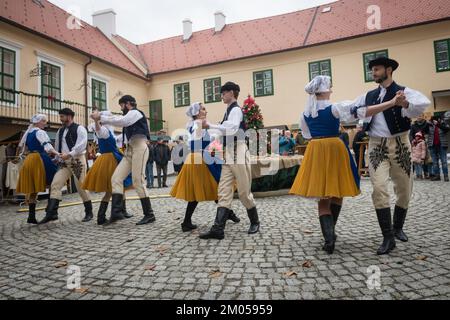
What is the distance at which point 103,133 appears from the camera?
5289 mm

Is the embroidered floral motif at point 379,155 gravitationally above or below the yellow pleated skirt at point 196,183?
above

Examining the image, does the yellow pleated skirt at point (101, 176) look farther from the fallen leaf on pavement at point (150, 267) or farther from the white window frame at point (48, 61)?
the white window frame at point (48, 61)

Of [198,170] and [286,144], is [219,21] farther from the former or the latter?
[198,170]

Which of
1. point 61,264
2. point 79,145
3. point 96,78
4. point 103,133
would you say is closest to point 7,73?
point 96,78

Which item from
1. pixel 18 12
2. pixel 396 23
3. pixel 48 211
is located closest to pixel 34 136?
pixel 48 211

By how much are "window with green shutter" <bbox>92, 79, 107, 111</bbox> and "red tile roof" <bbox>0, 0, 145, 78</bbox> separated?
146 cm

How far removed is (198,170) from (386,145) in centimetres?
234

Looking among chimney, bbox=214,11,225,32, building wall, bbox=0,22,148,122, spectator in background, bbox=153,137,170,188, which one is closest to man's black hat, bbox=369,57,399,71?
spectator in background, bbox=153,137,170,188

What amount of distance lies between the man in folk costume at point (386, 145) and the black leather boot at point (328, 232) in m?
0.48

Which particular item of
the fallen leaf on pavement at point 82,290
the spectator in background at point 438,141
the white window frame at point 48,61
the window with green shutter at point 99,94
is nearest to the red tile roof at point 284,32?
the window with green shutter at point 99,94

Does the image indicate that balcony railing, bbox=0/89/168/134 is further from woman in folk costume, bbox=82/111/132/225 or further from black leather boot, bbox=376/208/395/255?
black leather boot, bbox=376/208/395/255

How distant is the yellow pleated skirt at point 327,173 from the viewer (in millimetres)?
3225

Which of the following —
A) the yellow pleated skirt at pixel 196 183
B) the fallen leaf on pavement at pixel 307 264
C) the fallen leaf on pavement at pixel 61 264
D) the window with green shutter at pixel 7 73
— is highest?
the window with green shutter at pixel 7 73

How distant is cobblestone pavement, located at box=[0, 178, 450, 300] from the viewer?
249 centimetres
